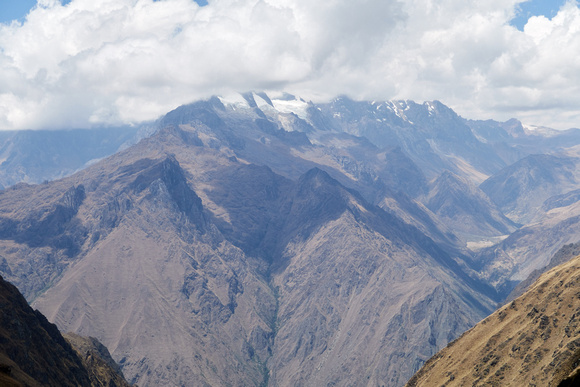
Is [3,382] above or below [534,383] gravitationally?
above

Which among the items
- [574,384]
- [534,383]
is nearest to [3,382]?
[574,384]

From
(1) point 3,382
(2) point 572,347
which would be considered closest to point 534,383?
(2) point 572,347

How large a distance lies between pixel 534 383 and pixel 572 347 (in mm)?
17715

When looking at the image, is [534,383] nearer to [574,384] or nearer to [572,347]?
[572,347]

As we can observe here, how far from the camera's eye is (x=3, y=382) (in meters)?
95.7

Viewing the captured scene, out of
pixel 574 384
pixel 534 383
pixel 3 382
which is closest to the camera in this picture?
pixel 574 384

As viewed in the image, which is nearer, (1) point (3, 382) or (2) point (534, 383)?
(1) point (3, 382)

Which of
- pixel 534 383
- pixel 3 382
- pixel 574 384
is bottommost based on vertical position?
→ pixel 534 383

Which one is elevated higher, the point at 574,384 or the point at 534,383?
the point at 574,384

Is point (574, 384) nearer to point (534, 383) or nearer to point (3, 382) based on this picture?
point (3, 382)

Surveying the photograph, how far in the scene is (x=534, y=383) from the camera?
648 ft

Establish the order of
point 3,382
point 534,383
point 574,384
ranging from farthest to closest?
point 534,383 < point 3,382 < point 574,384

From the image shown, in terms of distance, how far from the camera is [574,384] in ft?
235

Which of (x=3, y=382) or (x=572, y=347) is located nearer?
(x=3, y=382)
